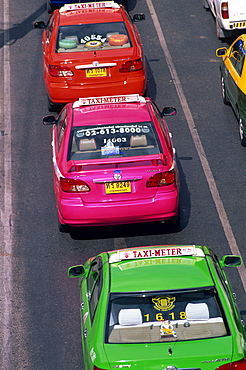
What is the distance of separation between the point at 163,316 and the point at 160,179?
10.9ft

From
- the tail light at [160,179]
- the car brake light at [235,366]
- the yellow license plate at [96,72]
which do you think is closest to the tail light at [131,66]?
the yellow license plate at [96,72]

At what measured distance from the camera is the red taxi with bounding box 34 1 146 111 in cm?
1305

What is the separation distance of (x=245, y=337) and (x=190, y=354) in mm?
698

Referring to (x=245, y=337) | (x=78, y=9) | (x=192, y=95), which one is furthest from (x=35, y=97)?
(x=245, y=337)

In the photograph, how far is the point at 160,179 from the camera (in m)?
9.55

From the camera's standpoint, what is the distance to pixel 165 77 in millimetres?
15766

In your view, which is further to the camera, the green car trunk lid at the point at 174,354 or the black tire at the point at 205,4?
the black tire at the point at 205,4

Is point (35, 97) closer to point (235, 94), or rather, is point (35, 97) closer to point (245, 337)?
point (235, 94)

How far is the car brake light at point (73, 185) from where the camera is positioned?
9484mm

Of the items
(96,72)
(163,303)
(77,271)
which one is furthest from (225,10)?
(163,303)

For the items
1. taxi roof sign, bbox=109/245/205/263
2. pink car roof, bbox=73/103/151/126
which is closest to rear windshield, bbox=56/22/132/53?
pink car roof, bbox=73/103/151/126

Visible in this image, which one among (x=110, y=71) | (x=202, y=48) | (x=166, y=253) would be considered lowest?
(x=202, y=48)

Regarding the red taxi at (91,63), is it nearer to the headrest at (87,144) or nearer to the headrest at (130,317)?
the headrest at (87,144)

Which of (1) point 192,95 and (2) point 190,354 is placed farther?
(1) point 192,95
